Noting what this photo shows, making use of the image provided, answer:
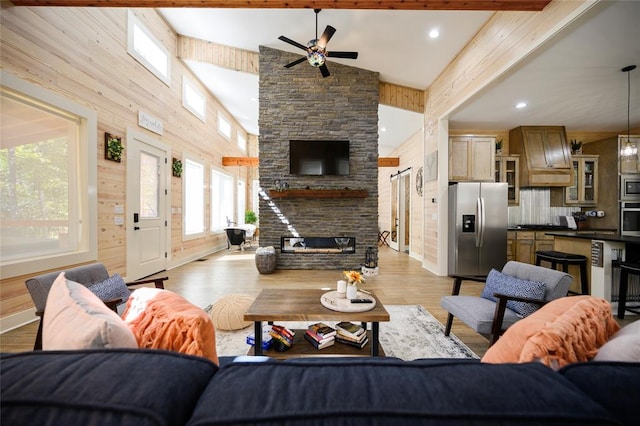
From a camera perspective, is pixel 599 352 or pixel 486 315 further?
pixel 486 315

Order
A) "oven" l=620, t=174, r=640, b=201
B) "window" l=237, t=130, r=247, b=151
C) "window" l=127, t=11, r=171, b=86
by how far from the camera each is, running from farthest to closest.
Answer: "window" l=237, t=130, r=247, b=151, "oven" l=620, t=174, r=640, b=201, "window" l=127, t=11, r=171, b=86

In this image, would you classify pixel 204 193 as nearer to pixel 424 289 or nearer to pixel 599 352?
pixel 424 289

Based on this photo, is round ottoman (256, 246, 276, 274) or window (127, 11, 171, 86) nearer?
window (127, 11, 171, 86)

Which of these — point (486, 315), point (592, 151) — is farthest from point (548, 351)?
point (592, 151)

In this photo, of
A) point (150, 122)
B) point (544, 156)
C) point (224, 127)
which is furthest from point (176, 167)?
point (544, 156)

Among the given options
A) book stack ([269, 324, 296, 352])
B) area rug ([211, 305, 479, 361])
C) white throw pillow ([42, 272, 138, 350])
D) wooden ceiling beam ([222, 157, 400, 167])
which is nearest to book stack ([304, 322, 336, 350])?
book stack ([269, 324, 296, 352])

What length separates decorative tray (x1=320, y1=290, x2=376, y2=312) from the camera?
6.24 ft

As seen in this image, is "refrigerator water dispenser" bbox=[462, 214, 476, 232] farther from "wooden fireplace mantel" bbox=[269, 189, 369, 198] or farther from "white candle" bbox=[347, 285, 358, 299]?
"white candle" bbox=[347, 285, 358, 299]

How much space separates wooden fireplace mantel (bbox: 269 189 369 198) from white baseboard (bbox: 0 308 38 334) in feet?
11.2

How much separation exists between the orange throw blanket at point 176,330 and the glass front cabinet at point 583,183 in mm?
7029

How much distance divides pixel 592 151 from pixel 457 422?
7569 mm

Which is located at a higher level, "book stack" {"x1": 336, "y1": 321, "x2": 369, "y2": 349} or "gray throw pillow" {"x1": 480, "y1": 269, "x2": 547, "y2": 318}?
"gray throw pillow" {"x1": 480, "y1": 269, "x2": 547, "y2": 318}

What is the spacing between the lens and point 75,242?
3227 mm

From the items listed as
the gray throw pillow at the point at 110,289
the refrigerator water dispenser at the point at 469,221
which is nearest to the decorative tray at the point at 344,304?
the gray throw pillow at the point at 110,289
